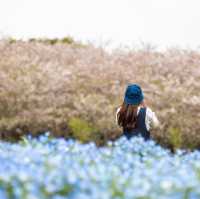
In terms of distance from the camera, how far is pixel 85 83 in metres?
12.4

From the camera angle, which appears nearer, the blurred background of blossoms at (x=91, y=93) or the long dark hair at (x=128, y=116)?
the long dark hair at (x=128, y=116)

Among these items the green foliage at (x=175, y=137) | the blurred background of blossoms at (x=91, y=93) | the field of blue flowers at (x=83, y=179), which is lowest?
the green foliage at (x=175, y=137)

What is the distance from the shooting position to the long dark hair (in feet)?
29.4

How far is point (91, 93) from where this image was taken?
12172mm

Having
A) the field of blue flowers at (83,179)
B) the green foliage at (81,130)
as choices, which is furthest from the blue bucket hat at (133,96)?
the field of blue flowers at (83,179)

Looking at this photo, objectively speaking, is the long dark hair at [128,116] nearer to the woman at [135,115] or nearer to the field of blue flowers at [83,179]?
the woman at [135,115]

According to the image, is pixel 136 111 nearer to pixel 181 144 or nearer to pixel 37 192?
pixel 181 144

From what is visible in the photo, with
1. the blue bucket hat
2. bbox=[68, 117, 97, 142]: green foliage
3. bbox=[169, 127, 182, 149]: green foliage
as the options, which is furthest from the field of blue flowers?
bbox=[169, 127, 182, 149]: green foliage

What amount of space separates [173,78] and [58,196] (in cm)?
824

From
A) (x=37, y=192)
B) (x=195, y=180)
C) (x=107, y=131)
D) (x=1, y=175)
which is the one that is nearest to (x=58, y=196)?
(x=37, y=192)

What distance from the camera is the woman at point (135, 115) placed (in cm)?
891

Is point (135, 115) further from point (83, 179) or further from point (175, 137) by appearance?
point (83, 179)

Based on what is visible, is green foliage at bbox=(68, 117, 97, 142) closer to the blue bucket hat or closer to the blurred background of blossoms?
the blurred background of blossoms

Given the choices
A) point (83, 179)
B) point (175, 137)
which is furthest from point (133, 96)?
point (83, 179)
